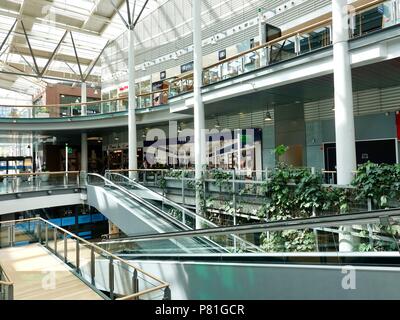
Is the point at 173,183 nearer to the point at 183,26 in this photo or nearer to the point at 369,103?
the point at 369,103

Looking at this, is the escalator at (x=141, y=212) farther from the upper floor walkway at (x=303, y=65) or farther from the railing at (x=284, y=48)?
the railing at (x=284, y=48)

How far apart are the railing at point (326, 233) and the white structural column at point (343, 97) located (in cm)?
259

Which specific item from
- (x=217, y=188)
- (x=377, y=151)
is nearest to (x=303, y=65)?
(x=217, y=188)

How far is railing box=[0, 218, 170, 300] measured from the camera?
447cm

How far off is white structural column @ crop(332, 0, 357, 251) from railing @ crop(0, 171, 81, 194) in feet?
38.2

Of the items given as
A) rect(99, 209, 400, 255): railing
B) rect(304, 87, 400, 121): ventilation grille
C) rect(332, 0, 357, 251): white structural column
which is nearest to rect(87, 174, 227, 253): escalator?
rect(99, 209, 400, 255): railing

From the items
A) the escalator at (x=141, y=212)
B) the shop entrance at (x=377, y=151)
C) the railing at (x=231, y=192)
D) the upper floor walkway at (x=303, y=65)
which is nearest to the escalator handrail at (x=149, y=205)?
the escalator at (x=141, y=212)

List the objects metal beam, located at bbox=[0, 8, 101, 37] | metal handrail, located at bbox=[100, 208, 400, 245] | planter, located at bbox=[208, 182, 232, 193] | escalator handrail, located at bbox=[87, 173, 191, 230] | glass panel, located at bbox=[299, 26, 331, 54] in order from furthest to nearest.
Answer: metal beam, located at bbox=[0, 8, 101, 37], escalator handrail, located at bbox=[87, 173, 191, 230], planter, located at bbox=[208, 182, 232, 193], glass panel, located at bbox=[299, 26, 331, 54], metal handrail, located at bbox=[100, 208, 400, 245]

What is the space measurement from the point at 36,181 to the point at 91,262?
26.7ft

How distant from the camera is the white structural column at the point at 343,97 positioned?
6.59 m

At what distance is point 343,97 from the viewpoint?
6.68 m

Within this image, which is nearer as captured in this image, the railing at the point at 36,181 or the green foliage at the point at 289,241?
the green foliage at the point at 289,241

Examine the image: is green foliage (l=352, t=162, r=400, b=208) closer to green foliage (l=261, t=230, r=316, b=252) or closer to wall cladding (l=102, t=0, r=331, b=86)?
green foliage (l=261, t=230, r=316, b=252)

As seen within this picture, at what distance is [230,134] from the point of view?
15.1 meters
